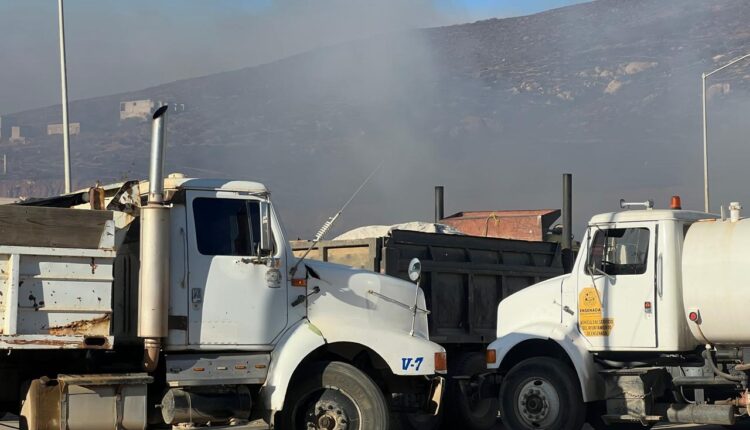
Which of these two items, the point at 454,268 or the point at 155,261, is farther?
the point at 454,268

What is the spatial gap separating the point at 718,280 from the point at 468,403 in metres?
3.89

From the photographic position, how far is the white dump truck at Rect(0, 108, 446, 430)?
893 cm

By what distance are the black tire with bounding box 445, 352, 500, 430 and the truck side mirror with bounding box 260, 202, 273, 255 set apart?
457cm

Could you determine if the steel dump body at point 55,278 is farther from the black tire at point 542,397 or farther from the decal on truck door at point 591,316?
the decal on truck door at point 591,316

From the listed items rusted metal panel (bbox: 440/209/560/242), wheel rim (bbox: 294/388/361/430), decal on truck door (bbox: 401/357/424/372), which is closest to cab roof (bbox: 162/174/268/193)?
wheel rim (bbox: 294/388/361/430)

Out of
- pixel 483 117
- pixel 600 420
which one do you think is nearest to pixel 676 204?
pixel 600 420

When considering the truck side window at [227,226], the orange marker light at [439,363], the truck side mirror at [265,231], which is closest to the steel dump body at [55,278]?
the truck side window at [227,226]

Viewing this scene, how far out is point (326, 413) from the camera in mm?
9969

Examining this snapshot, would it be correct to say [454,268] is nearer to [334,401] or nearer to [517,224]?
[334,401]

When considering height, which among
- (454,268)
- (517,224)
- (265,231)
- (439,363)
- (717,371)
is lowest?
(717,371)

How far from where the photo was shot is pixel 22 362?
9469mm

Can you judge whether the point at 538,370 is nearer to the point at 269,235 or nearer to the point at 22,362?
the point at 269,235

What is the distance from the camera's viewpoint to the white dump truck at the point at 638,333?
11.2 meters

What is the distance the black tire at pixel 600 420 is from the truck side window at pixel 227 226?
14.9 feet
